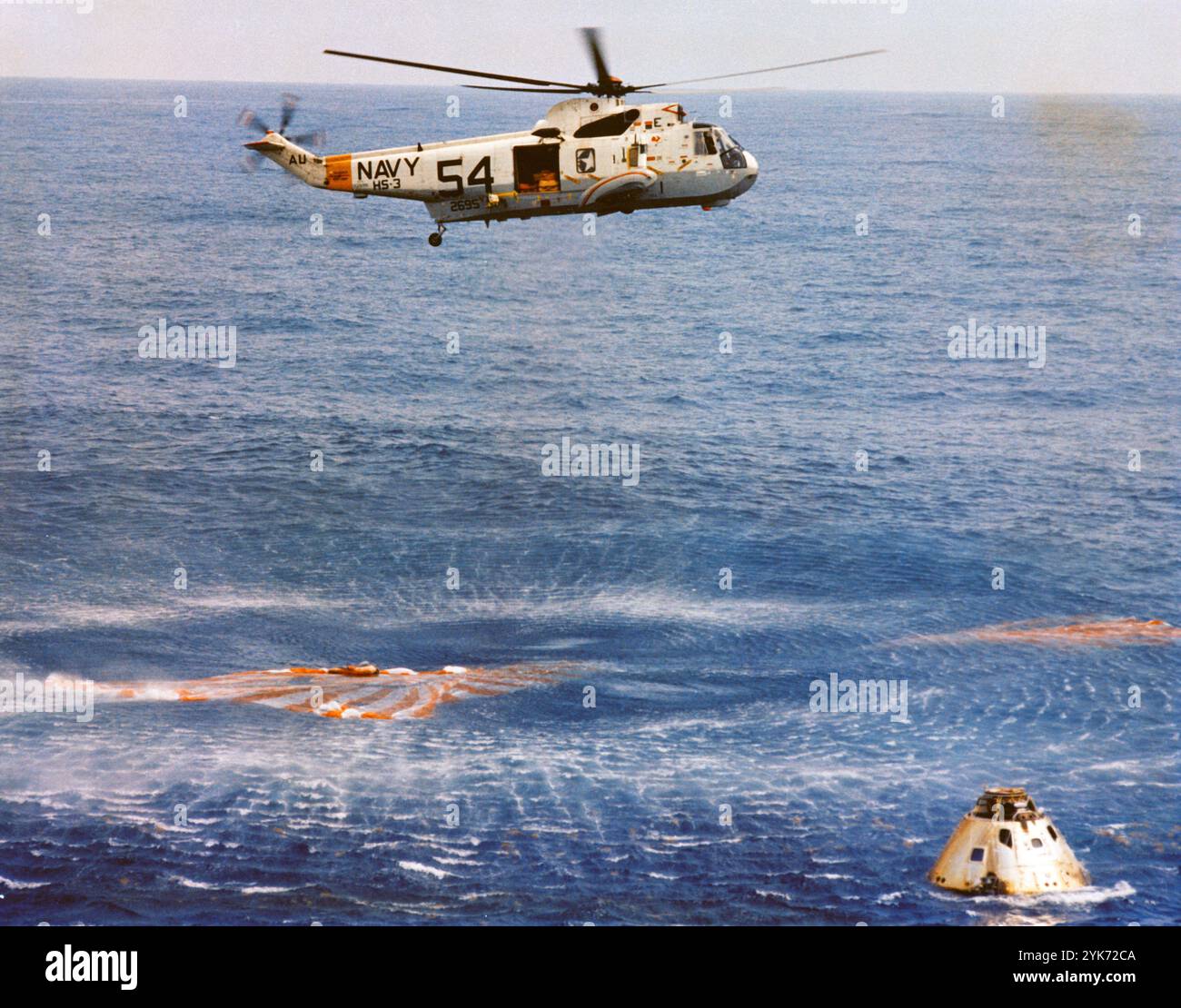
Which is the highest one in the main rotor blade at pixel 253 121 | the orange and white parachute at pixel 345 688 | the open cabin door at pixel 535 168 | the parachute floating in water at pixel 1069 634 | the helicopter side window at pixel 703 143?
the main rotor blade at pixel 253 121

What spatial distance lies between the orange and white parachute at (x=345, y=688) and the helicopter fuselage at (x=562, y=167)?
118 feet

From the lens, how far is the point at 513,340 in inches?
5487

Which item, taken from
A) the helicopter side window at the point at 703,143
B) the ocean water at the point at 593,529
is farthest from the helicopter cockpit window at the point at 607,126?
the ocean water at the point at 593,529

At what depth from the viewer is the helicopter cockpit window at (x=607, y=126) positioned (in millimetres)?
53656

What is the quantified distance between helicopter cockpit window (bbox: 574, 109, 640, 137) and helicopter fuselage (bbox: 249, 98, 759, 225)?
0.03 meters

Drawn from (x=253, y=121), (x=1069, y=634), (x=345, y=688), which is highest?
(x=253, y=121)

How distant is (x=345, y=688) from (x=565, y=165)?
41.0 m

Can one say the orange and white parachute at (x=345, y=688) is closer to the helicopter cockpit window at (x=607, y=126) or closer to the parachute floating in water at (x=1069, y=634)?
the parachute floating in water at (x=1069, y=634)

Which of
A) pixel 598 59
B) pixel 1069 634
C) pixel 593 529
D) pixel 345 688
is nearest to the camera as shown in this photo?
pixel 598 59

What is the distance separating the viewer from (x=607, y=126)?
5372cm

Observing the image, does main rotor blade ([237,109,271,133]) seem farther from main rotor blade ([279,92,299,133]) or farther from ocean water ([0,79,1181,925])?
ocean water ([0,79,1181,925])

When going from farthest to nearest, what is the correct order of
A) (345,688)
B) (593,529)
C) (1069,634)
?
(593,529) → (1069,634) → (345,688)

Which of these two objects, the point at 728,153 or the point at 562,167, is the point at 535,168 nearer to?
the point at 562,167

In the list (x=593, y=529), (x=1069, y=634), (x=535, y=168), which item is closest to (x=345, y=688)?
(x=593, y=529)
